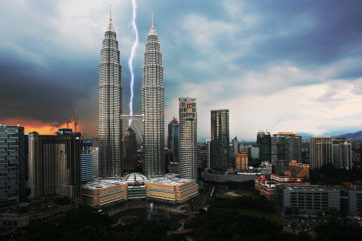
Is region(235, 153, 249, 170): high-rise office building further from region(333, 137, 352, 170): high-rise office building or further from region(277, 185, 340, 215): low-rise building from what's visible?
region(277, 185, 340, 215): low-rise building

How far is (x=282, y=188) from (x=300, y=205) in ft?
8.50

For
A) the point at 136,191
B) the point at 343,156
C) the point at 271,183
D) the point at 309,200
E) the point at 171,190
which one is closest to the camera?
the point at 309,200

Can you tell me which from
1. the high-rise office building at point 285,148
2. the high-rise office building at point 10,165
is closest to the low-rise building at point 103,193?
the high-rise office building at point 10,165

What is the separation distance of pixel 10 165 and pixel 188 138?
987 inches

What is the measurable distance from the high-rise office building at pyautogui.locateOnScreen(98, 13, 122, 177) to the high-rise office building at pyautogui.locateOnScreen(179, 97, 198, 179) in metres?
10.7

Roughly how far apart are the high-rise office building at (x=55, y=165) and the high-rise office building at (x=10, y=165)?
5.42 feet

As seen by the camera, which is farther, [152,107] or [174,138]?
[174,138]

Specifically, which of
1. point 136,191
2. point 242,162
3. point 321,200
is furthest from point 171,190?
point 242,162

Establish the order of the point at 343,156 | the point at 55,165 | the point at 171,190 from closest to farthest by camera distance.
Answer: the point at 55,165 → the point at 171,190 → the point at 343,156

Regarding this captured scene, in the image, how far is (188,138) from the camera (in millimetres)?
42406

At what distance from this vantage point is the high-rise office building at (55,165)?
30.8 meters

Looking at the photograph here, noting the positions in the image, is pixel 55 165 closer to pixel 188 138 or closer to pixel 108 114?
pixel 108 114

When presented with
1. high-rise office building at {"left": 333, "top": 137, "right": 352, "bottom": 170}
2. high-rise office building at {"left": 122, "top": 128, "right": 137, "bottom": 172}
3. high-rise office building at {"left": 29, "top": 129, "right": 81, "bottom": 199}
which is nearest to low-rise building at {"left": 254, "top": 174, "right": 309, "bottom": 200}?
high-rise office building at {"left": 333, "top": 137, "right": 352, "bottom": 170}

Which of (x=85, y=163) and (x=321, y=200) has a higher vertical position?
(x=85, y=163)
